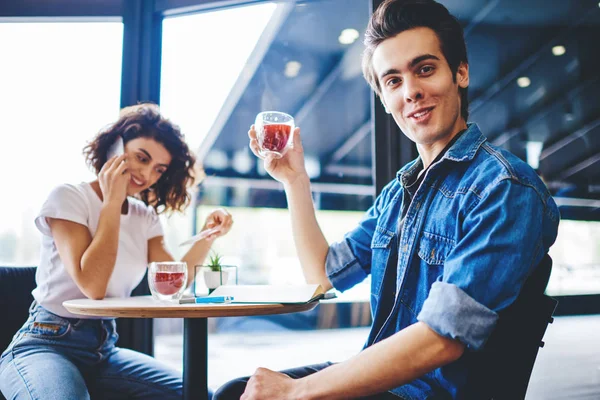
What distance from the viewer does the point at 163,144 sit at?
2.11m

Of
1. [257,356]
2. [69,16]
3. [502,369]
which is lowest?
[257,356]

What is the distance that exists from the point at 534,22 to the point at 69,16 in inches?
101

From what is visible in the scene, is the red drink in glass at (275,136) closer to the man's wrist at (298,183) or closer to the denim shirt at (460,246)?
the man's wrist at (298,183)

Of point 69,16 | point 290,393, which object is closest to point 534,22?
point 290,393

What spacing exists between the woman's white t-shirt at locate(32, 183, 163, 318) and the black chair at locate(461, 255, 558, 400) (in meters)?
1.39

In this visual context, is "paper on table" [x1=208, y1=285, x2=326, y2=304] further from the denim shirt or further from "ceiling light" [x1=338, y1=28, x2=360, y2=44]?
"ceiling light" [x1=338, y1=28, x2=360, y2=44]

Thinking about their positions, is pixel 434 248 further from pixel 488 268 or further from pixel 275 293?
pixel 275 293

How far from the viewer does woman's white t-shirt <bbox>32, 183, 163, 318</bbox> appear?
1.69m

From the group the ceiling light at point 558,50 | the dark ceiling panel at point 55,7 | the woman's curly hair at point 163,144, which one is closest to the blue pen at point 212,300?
the woman's curly hair at point 163,144

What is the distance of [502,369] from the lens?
940mm

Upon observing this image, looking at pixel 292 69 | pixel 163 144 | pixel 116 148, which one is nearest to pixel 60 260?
pixel 116 148

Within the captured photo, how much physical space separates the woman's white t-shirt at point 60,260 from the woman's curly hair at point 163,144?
0.77 feet

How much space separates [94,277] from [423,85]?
128 centimetres

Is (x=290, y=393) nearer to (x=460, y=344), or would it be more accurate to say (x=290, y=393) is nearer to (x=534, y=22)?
(x=460, y=344)
